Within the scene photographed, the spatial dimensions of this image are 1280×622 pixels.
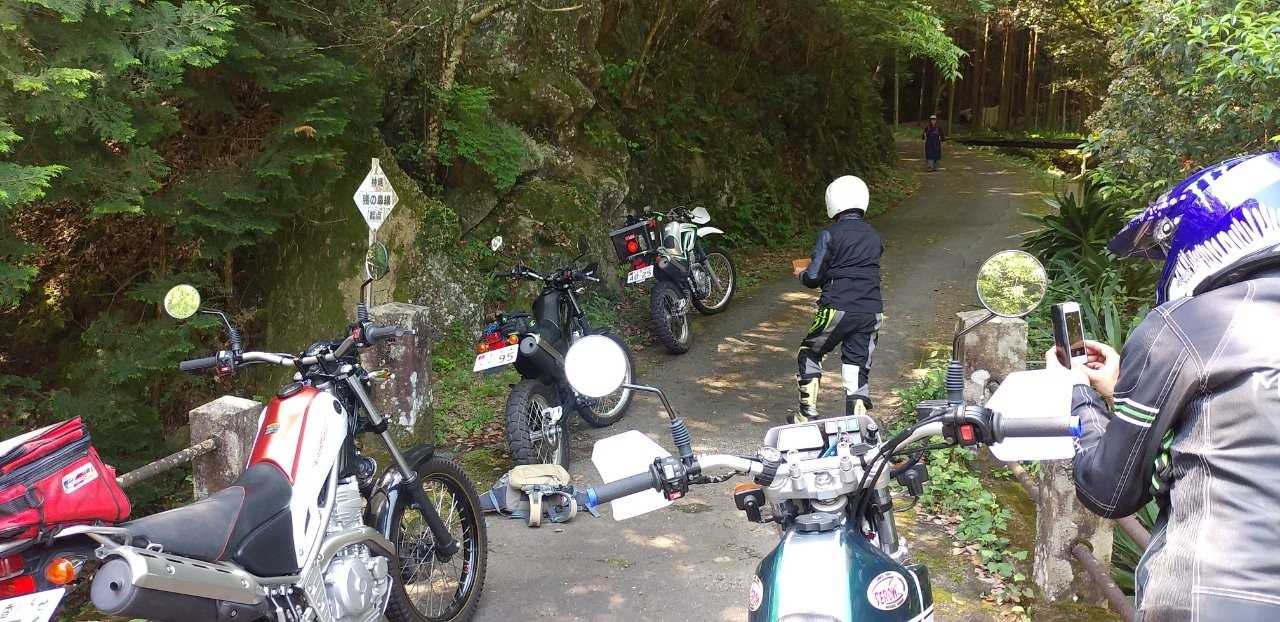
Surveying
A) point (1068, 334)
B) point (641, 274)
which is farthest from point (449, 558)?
point (641, 274)

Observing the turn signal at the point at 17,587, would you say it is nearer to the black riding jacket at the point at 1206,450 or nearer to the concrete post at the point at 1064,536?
the black riding jacket at the point at 1206,450

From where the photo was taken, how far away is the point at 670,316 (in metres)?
9.20

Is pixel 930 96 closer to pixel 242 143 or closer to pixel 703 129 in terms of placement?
pixel 703 129

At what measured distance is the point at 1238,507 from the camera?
1.66 meters

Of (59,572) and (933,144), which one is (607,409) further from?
(933,144)

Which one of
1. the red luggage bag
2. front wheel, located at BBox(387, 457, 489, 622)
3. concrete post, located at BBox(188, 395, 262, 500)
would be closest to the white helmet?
front wheel, located at BBox(387, 457, 489, 622)

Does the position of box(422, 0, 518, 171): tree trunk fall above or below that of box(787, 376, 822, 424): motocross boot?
above

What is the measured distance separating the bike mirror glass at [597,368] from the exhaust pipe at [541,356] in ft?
11.6

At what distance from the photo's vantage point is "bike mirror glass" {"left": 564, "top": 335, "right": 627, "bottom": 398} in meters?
2.42

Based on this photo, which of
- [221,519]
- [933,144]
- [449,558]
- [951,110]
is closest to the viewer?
[221,519]

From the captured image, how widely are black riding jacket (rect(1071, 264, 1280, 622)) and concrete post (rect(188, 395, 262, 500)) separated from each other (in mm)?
3885

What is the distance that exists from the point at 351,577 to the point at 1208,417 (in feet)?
9.74

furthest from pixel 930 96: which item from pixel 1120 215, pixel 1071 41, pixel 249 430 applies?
pixel 249 430

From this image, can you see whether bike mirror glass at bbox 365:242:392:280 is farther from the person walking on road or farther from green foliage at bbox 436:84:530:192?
the person walking on road
